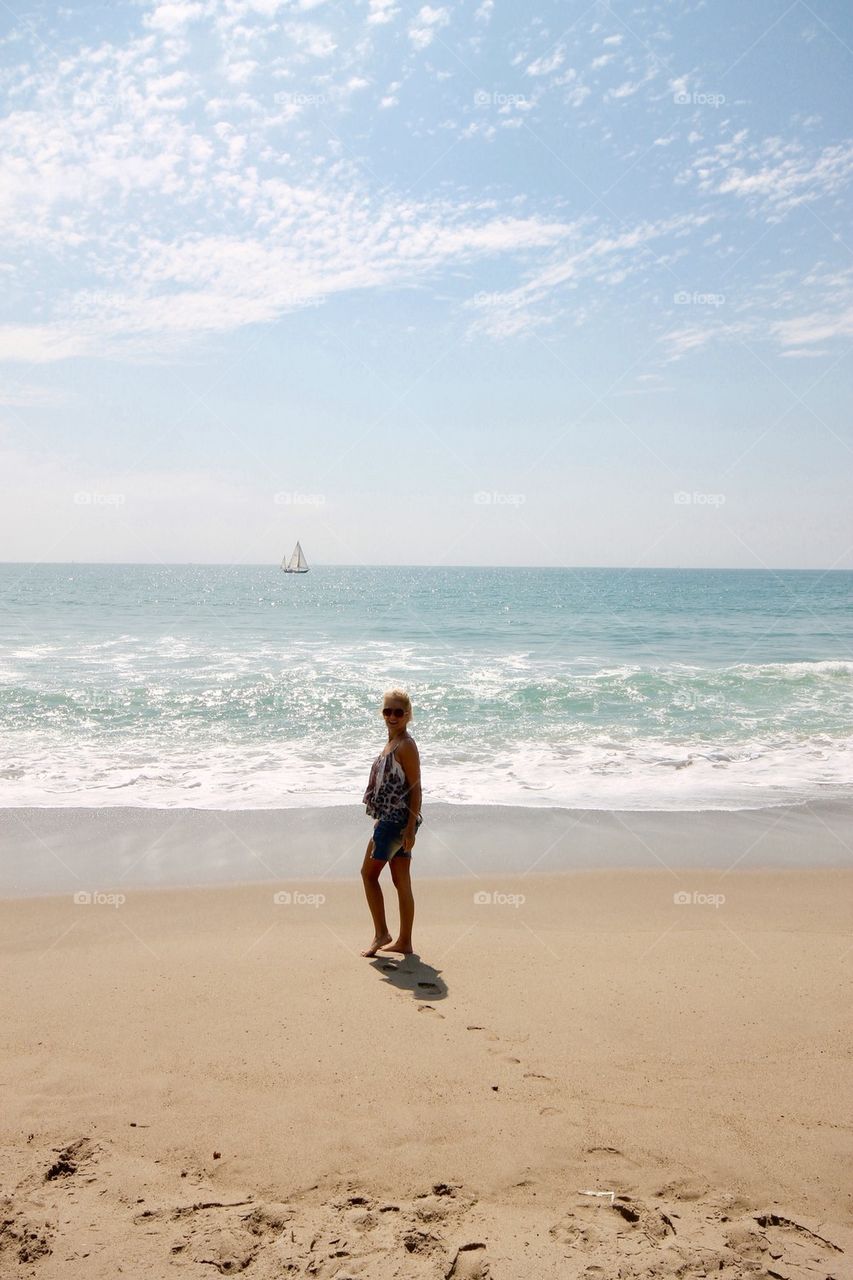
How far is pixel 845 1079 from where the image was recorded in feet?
12.9

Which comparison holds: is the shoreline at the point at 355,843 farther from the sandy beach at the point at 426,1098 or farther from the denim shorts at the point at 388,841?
the denim shorts at the point at 388,841

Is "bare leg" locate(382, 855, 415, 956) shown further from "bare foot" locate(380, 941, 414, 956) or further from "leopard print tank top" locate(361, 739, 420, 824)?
"leopard print tank top" locate(361, 739, 420, 824)

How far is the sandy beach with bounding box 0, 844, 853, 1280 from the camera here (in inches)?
113

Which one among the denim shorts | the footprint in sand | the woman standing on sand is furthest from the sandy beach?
the denim shorts

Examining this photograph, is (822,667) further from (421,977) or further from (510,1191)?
(510,1191)

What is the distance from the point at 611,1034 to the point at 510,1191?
1.37 metres

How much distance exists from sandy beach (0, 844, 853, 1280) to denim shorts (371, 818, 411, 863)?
0.67 metres

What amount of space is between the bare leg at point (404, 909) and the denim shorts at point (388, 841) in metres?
0.09

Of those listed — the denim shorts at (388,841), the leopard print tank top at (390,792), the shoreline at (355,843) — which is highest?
the leopard print tank top at (390,792)

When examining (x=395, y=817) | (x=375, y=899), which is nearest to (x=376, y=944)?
(x=375, y=899)

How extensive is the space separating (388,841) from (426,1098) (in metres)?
1.95

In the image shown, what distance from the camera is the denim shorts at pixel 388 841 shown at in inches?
215

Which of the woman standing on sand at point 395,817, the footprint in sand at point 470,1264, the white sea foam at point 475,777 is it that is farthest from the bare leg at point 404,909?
the white sea foam at point 475,777

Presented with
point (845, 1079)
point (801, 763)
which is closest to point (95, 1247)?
point (845, 1079)
